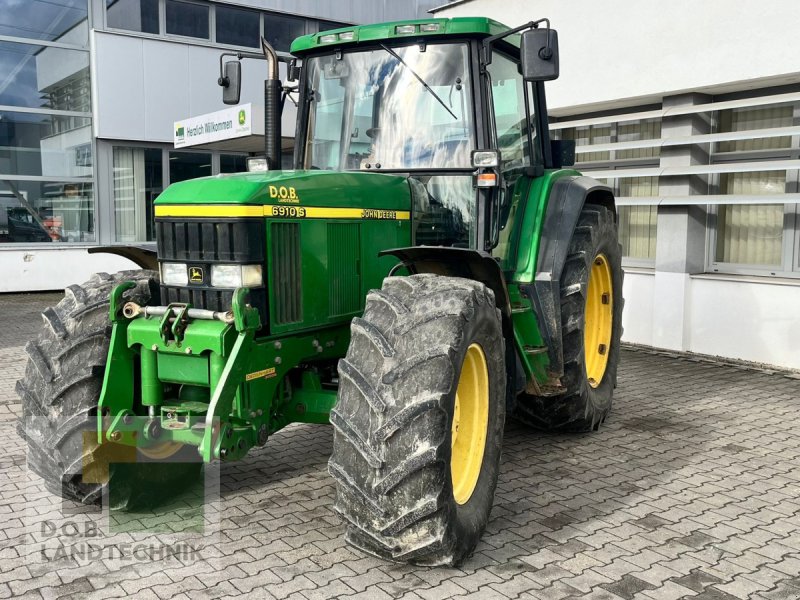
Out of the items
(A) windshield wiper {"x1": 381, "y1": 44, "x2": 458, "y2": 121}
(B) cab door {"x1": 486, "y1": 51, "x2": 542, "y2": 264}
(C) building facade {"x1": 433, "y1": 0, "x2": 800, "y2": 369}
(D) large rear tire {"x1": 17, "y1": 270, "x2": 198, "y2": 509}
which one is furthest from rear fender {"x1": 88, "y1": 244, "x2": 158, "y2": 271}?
(C) building facade {"x1": 433, "y1": 0, "x2": 800, "y2": 369}

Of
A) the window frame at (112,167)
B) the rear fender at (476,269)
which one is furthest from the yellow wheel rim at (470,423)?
the window frame at (112,167)

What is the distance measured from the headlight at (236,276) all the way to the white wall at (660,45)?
5.85 meters

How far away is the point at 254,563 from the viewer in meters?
3.48

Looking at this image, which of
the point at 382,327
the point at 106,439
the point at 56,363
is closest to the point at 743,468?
the point at 382,327

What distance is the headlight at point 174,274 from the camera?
384 centimetres

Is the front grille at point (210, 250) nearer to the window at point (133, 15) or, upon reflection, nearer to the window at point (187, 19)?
the window at point (133, 15)

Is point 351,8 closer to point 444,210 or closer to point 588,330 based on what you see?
point 588,330

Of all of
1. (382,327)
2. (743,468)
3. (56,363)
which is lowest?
(743,468)

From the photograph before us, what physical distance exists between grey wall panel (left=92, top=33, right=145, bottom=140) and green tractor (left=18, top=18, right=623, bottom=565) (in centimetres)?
1033

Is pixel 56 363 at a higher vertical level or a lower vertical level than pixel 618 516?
higher

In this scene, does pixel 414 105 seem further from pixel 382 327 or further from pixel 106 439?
pixel 106 439

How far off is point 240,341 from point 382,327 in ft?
2.24

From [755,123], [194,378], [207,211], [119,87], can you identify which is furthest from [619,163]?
[119,87]

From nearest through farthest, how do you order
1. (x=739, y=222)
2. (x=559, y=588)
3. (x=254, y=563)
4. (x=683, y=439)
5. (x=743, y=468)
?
(x=559, y=588)
(x=254, y=563)
(x=743, y=468)
(x=683, y=439)
(x=739, y=222)
